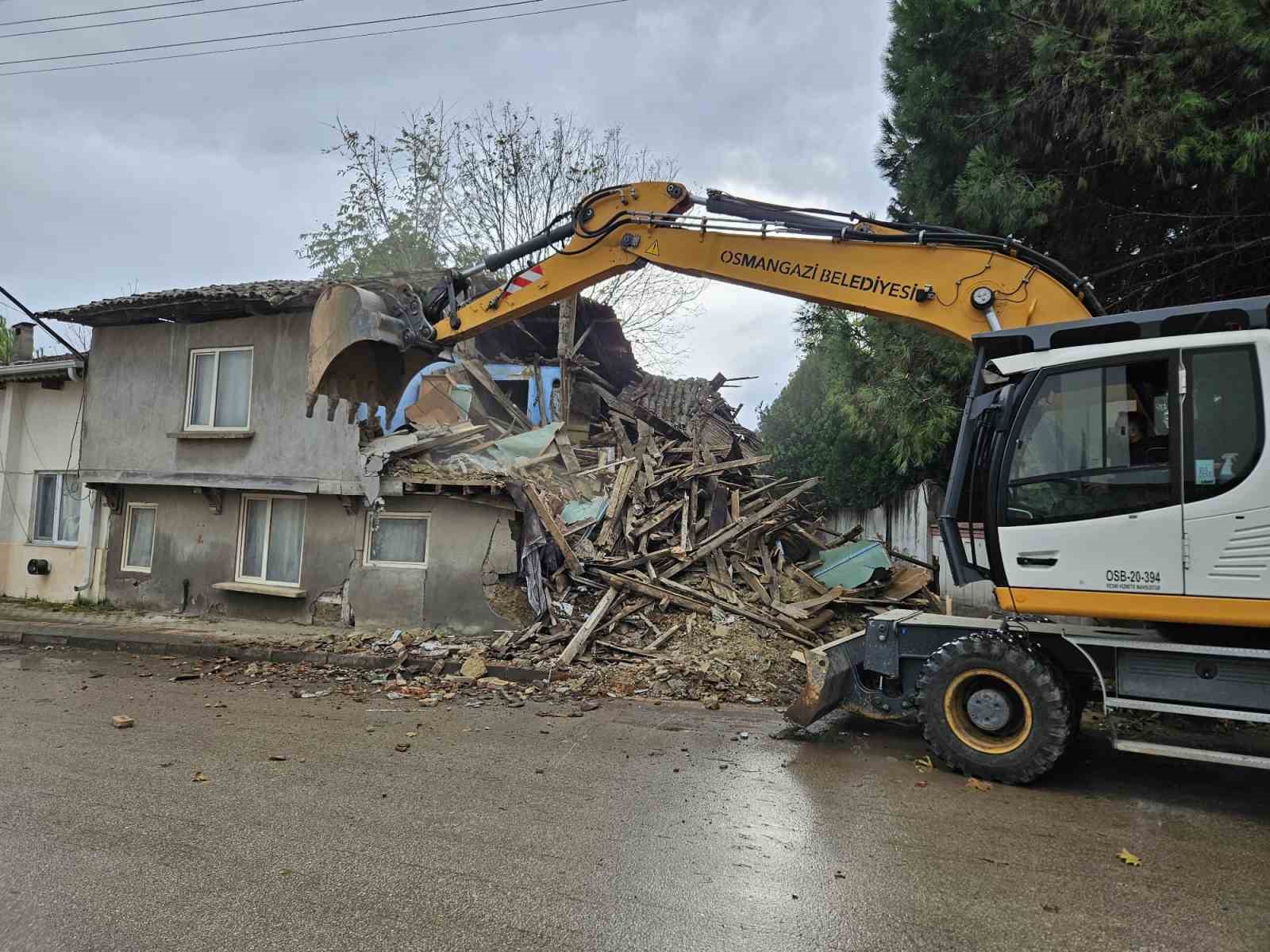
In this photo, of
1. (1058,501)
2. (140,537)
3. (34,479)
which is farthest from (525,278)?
(34,479)

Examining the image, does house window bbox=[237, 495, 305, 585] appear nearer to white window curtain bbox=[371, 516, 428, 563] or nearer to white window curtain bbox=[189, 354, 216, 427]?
white window curtain bbox=[371, 516, 428, 563]

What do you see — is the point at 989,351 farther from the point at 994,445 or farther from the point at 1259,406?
the point at 1259,406

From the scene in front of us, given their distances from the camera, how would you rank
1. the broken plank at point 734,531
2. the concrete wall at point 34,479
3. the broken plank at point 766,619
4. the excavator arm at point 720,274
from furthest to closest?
1. the concrete wall at point 34,479
2. the broken plank at point 734,531
3. the broken plank at point 766,619
4. the excavator arm at point 720,274

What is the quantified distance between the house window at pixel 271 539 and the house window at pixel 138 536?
6.76 ft

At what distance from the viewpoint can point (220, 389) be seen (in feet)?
44.3

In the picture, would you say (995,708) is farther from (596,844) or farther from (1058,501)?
(596,844)

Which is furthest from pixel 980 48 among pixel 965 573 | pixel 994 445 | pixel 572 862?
pixel 572 862

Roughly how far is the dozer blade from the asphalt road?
3.78m

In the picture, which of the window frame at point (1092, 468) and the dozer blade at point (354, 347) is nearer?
the window frame at point (1092, 468)

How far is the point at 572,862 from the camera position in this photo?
170 inches

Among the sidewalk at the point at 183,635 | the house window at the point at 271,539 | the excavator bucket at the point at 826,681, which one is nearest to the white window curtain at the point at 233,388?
the house window at the point at 271,539

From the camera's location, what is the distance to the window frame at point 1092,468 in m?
5.16

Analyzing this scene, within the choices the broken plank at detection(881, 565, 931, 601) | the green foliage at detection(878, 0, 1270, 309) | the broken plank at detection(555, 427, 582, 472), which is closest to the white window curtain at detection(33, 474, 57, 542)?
the broken plank at detection(555, 427, 582, 472)

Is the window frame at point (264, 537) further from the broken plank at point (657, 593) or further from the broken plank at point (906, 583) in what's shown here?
the broken plank at point (906, 583)
